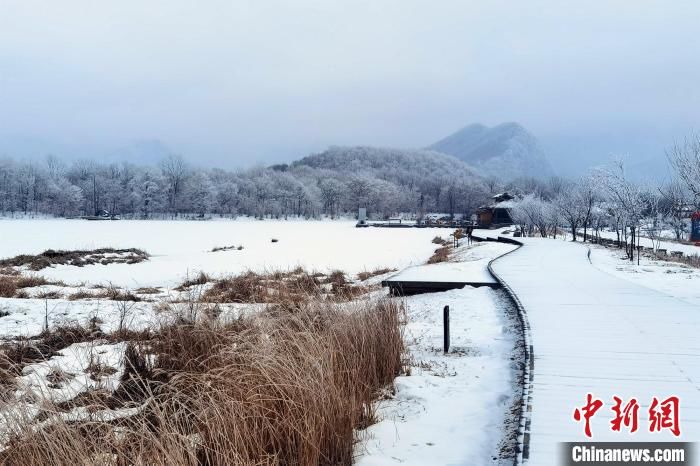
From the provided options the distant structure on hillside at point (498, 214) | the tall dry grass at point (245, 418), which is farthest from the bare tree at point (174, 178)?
the tall dry grass at point (245, 418)

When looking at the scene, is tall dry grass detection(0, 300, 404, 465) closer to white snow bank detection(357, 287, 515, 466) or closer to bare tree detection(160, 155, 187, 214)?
white snow bank detection(357, 287, 515, 466)

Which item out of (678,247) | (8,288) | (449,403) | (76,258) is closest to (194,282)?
(8,288)

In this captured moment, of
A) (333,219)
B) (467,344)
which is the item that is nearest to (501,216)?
(333,219)

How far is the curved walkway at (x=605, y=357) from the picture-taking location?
3984mm

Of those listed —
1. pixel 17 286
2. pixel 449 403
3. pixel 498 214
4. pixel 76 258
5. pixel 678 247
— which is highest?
pixel 498 214

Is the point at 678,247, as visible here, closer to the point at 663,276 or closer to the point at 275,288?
the point at 663,276

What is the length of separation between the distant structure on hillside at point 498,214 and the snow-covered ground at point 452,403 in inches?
2625

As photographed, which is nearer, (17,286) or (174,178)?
(17,286)

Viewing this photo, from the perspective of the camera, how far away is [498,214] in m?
73.6

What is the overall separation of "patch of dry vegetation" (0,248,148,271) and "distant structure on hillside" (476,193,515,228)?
54.3 m

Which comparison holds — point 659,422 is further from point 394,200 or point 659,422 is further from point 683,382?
point 394,200

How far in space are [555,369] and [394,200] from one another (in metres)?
129

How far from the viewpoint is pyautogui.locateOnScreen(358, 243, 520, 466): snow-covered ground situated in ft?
12.7

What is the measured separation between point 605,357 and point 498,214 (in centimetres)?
7046
